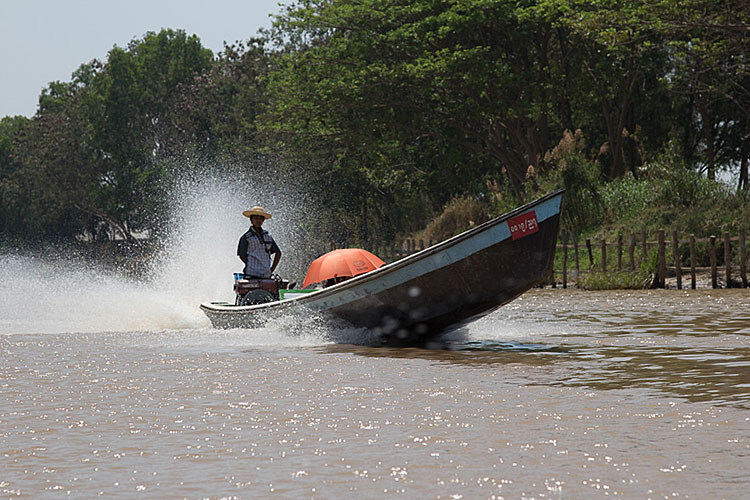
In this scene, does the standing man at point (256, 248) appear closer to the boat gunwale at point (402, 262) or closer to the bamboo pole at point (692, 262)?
the boat gunwale at point (402, 262)

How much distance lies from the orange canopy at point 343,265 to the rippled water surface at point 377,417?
1059 mm

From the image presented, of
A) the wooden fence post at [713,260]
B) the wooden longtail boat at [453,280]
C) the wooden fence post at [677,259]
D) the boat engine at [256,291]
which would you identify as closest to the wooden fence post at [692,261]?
the wooden fence post at [677,259]

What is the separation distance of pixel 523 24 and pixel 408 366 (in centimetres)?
2653

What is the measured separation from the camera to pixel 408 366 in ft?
36.7

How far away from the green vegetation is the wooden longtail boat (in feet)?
51.5

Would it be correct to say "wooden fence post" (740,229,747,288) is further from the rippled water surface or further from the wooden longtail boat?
the wooden longtail boat

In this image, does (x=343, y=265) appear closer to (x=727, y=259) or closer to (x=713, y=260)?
(x=713, y=260)

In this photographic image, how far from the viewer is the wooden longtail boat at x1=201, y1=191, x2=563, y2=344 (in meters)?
12.8

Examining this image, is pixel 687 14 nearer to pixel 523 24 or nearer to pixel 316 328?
pixel 523 24

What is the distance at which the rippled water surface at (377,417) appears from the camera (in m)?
5.65

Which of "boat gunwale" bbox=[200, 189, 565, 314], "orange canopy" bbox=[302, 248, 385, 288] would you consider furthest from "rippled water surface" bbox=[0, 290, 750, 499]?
"orange canopy" bbox=[302, 248, 385, 288]

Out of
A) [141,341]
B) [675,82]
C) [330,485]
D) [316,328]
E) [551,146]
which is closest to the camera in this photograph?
[330,485]

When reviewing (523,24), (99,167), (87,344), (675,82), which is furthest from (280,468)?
(99,167)

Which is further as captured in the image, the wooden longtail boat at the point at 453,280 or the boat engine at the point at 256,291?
the boat engine at the point at 256,291
